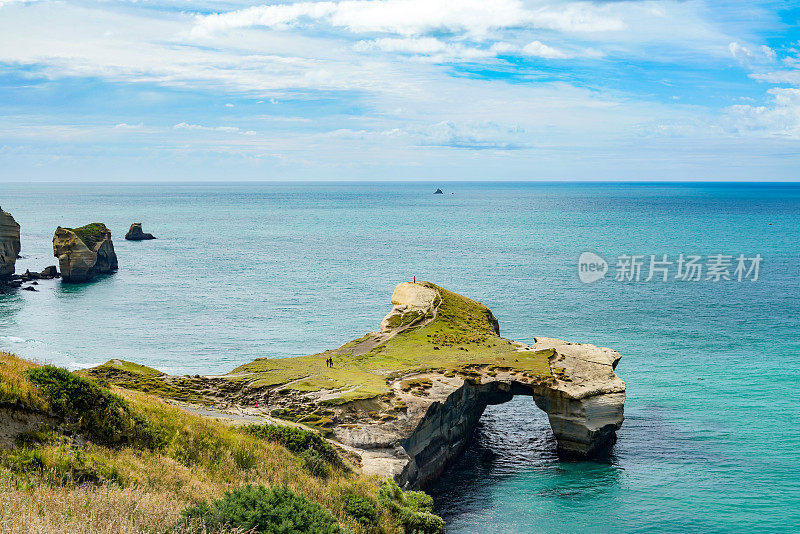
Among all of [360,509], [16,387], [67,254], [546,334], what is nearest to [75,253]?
[67,254]

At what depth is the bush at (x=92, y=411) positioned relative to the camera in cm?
2091

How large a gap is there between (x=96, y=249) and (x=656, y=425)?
98019 millimetres

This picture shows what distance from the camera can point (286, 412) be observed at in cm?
4028

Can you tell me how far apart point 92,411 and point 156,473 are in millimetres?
3845

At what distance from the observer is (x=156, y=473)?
63.8 ft

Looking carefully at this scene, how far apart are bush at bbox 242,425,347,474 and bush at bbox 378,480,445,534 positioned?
8.96ft

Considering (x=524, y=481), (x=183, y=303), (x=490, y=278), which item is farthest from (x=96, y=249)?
(x=524, y=481)

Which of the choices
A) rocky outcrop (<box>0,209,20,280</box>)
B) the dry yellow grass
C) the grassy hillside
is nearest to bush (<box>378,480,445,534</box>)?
the dry yellow grass

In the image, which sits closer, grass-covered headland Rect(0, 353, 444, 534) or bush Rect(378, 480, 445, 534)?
grass-covered headland Rect(0, 353, 444, 534)

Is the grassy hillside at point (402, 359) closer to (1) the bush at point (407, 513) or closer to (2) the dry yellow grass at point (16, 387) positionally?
(1) the bush at point (407, 513)

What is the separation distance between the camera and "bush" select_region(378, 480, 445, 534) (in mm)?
26031

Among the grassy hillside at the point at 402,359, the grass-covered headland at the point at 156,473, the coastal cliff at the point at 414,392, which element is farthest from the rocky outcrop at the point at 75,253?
the grass-covered headland at the point at 156,473

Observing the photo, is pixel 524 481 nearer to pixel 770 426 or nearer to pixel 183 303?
pixel 770 426

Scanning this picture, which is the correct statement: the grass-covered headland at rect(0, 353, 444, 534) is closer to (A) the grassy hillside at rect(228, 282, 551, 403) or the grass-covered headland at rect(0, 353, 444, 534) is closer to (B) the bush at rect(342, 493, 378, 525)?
(B) the bush at rect(342, 493, 378, 525)
